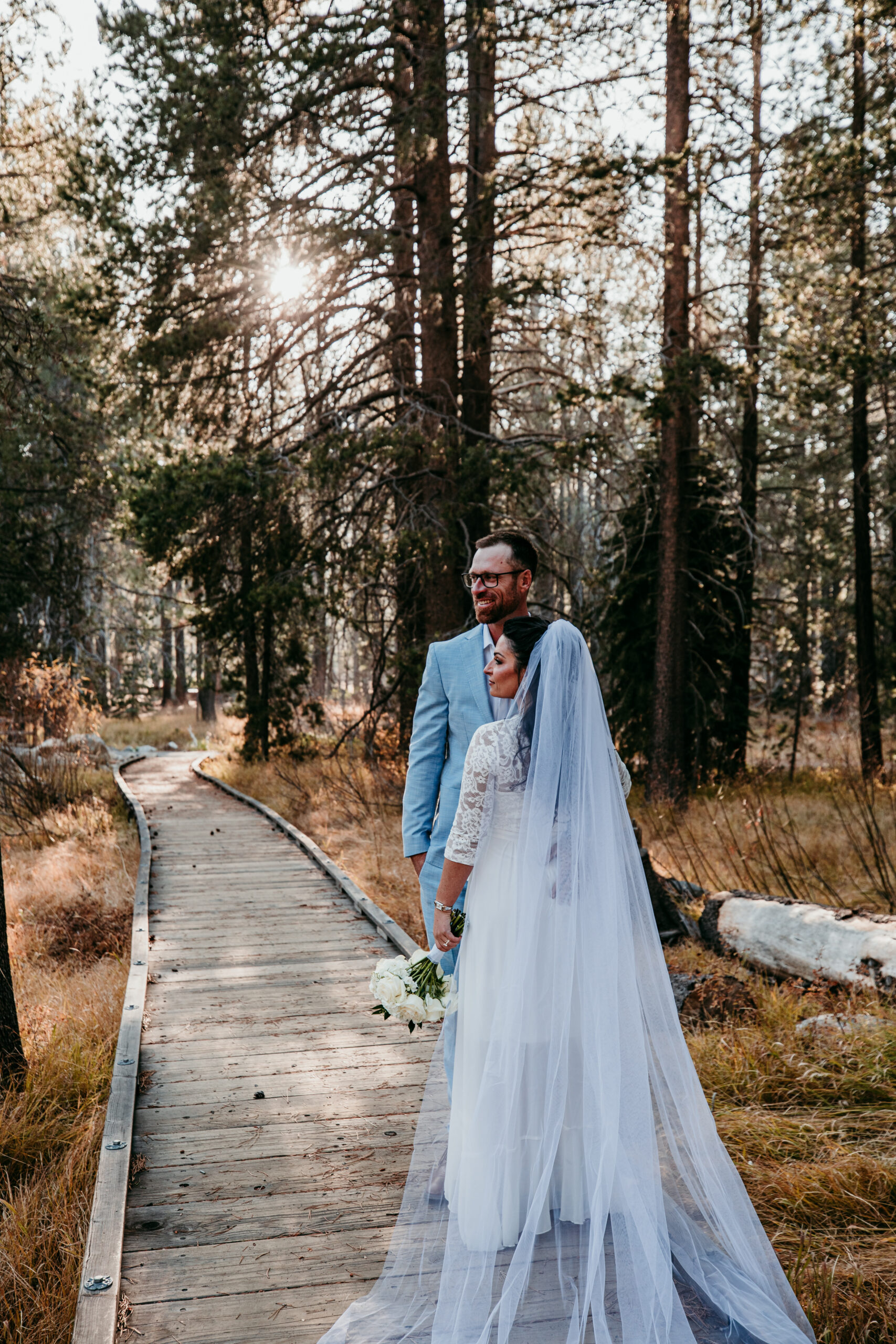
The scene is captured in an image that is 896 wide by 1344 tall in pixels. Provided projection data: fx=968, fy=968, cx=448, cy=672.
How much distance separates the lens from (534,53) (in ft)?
36.1

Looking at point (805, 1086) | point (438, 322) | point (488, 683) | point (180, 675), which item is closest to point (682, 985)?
point (805, 1086)

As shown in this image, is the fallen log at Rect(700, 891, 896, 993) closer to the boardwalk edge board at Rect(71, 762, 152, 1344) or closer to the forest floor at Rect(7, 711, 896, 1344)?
the forest floor at Rect(7, 711, 896, 1344)

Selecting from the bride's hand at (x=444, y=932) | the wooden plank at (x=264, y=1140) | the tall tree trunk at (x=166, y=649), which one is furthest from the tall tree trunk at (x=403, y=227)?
the tall tree trunk at (x=166, y=649)

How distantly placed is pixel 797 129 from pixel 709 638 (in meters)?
6.78

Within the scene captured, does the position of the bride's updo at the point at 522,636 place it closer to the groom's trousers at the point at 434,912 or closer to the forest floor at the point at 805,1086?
the groom's trousers at the point at 434,912

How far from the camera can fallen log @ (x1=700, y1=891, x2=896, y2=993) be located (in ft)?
18.4

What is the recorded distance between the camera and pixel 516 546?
329 centimetres

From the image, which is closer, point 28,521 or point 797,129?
point 797,129

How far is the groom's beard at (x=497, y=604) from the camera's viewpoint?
130 inches

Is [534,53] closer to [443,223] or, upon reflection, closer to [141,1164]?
[443,223]

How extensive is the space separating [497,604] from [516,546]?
0.68 ft

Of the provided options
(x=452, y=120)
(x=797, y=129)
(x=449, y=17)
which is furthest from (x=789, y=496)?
(x=449, y=17)

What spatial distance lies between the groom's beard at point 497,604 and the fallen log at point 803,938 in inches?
142

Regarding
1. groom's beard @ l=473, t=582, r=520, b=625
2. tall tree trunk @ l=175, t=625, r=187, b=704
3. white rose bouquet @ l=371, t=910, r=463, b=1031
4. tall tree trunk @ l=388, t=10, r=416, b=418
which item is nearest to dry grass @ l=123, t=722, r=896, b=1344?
white rose bouquet @ l=371, t=910, r=463, b=1031
